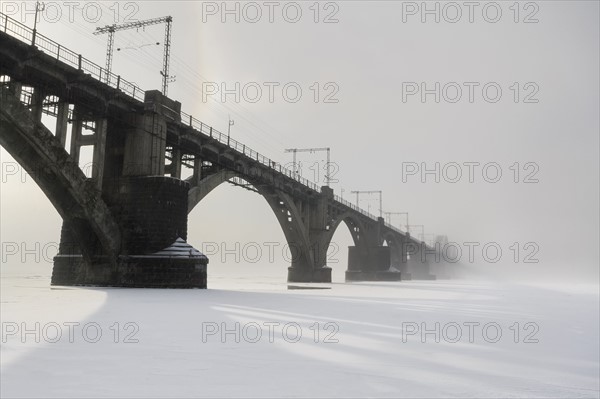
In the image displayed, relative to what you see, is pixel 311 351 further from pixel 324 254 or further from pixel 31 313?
pixel 324 254

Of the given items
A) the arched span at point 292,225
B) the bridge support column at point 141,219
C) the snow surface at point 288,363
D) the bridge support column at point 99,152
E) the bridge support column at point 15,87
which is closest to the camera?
the snow surface at point 288,363

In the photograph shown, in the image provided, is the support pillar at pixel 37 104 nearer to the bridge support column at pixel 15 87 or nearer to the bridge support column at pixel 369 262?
the bridge support column at pixel 15 87

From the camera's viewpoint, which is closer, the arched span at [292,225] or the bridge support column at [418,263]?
the arched span at [292,225]

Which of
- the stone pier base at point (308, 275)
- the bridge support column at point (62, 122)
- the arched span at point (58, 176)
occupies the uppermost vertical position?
the bridge support column at point (62, 122)

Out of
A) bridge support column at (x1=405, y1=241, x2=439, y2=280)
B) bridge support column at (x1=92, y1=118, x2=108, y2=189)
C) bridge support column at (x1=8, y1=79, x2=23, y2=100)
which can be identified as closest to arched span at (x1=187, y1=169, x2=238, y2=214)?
bridge support column at (x1=92, y1=118, x2=108, y2=189)

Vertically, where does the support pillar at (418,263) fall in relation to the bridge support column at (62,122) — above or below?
below

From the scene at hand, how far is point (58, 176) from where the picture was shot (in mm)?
26688

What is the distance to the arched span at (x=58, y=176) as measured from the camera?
24391mm

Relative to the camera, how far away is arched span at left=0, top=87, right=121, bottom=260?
24.4 metres

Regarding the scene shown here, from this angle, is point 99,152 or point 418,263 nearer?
point 99,152

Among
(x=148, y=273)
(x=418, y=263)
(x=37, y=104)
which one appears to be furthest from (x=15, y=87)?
(x=418, y=263)

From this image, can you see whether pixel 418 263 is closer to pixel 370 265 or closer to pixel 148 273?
pixel 370 265

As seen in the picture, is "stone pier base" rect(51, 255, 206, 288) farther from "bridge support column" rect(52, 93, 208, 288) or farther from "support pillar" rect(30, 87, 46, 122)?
"support pillar" rect(30, 87, 46, 122)

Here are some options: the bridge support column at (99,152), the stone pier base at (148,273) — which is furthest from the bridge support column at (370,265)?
the bridge support column at (99,152)
